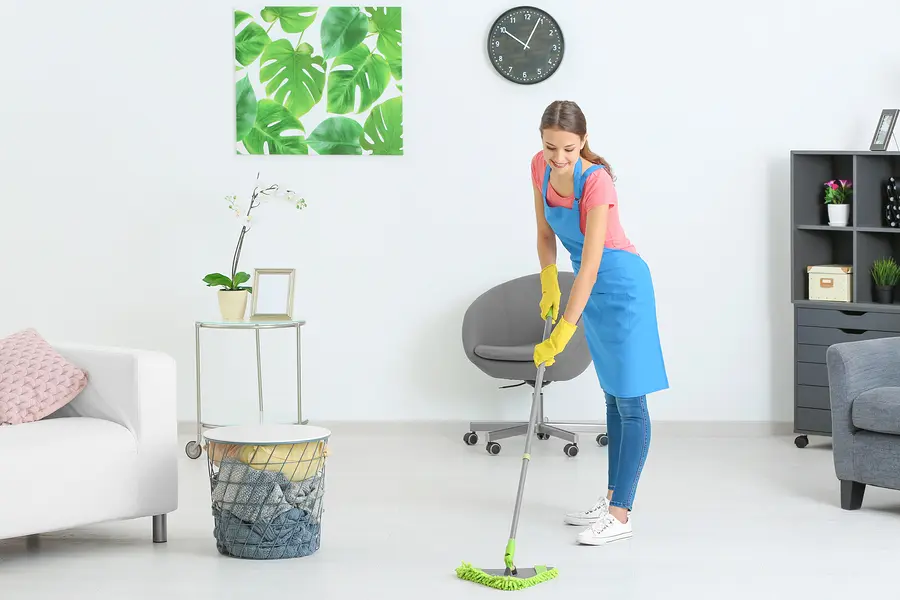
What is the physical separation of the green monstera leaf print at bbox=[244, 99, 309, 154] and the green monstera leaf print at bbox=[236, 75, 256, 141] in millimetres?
23

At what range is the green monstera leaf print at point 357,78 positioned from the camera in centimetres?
527

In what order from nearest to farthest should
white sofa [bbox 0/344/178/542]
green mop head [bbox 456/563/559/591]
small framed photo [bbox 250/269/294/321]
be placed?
green mop head [bbox 456/563/559/591] < white sofa [bbox 0/344/178/542] < small framed photo [bbox 250/269/294/321]

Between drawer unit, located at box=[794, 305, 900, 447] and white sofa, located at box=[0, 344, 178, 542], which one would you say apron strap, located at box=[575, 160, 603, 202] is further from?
drawer unit, located at box=[794, 305, 900, 447]

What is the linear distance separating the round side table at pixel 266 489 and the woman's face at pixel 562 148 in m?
1.03

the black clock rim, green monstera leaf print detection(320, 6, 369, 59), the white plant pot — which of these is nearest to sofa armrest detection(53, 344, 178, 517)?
green monstera leaf print detection(320, 6, 369, 59)

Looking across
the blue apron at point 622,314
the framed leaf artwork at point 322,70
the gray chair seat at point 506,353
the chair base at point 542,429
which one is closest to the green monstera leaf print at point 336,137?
the framed leaf artwork at point 322,70

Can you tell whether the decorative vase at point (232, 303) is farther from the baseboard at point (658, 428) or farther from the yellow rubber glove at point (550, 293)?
the yellow rubber glove at point (550, 293)

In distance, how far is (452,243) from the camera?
5340 millimetres

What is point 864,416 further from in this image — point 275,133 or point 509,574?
point 275,133

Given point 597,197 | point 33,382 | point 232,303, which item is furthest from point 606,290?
point 232,303

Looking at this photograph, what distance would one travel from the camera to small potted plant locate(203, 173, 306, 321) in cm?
489

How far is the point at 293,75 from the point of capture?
17.3 ft

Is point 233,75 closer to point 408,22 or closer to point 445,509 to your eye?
point 408,22

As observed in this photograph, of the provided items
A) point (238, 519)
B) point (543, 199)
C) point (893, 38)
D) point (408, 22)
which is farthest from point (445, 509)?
point (893, 38)
